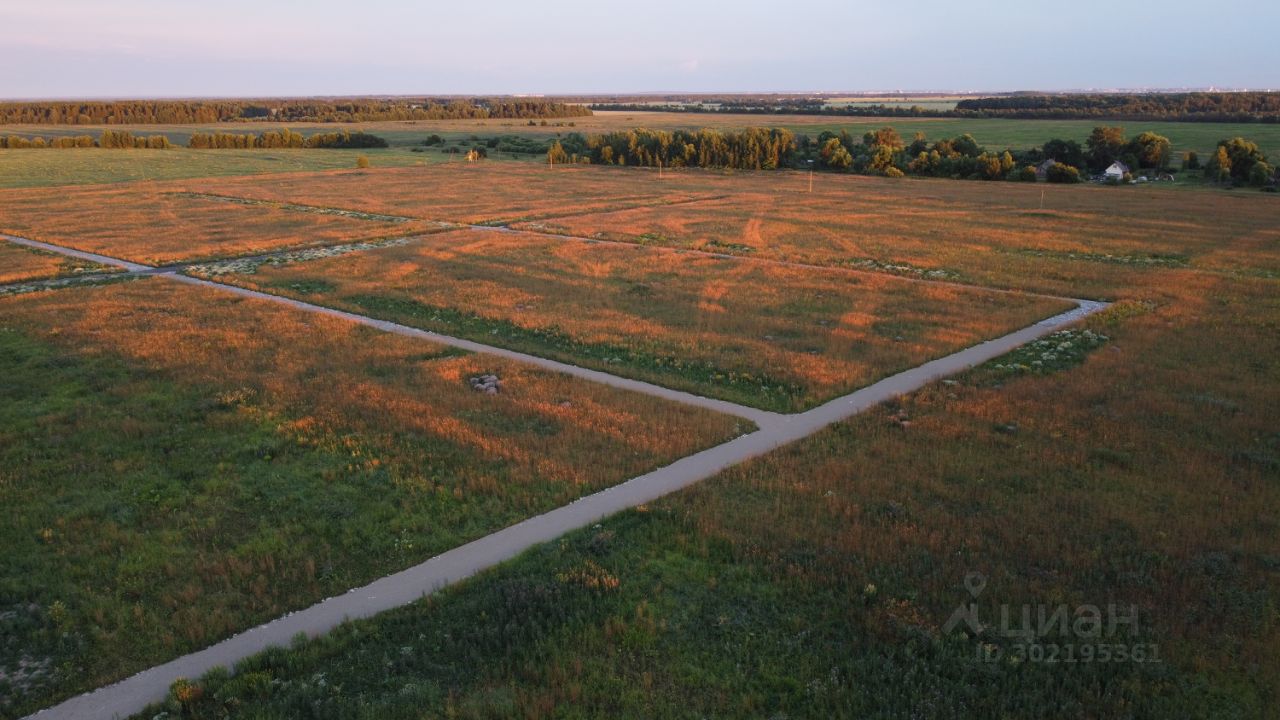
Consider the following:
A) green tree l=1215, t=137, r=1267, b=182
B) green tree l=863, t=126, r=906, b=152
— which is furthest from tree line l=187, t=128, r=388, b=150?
green tree l=1215, t=137, r=1267, b=182

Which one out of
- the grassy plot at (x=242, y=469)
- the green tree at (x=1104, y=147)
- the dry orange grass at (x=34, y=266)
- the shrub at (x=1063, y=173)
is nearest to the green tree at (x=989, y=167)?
the shrub at (x=1063, y=173)

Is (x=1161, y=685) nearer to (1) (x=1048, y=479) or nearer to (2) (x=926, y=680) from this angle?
(2) (x=926, y=680)

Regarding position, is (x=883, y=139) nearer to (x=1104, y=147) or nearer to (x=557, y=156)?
(x=1104, y=147)

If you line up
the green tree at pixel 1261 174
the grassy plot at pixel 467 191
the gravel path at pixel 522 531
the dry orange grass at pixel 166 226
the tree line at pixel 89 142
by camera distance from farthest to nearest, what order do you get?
1. the tree line at pixel 89 142
2. the green tree at pixel 1261 174
3. the grassy plot at pixel 467 191
4. the dry orange grass at pixel 166 226
5. the gravel path at pixel 522 531

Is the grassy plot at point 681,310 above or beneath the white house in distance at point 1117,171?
beneath

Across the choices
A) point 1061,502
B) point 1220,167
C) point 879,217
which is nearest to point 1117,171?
point 1220,167

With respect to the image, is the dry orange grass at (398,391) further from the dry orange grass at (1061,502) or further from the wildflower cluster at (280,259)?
the wildflower cluster at (280,259)
